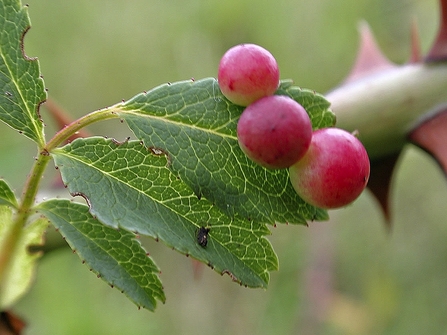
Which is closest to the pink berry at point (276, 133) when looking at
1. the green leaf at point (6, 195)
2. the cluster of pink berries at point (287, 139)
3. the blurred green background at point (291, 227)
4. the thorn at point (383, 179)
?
the cluster of pink berries at point (287, 139)

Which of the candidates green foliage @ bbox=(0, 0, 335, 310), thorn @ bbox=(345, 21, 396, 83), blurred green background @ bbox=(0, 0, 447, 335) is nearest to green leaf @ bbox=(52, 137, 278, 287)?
green foliage @ bbox=(0, 0, 335, 310)

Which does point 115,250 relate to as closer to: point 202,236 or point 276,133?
point 202,236

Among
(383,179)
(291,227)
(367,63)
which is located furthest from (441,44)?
(291,227)

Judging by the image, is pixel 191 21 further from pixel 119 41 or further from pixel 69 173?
pixel 69 173

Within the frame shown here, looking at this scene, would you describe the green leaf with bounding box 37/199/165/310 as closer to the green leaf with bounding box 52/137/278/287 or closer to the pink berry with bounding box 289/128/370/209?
the green leaf with bounding box 52/137/278/287

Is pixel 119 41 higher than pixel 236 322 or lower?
higher

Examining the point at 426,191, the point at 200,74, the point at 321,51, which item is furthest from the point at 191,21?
the point at 426,191
